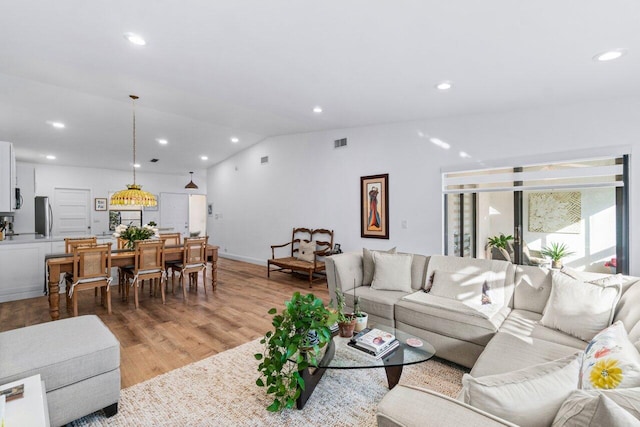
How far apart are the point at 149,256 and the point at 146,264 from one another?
0.39 ft

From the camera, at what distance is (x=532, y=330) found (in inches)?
92.0

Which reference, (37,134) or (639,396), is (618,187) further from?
(37,134)

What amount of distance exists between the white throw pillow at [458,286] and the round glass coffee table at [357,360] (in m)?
0.89

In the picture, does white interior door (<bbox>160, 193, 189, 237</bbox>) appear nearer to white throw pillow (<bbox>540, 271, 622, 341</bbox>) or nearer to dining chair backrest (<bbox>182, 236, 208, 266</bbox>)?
dining chair backrest (<bbox>182, 236, 208, 266</bbox>)

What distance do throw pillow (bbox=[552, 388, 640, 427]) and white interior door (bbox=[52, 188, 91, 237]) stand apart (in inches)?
410

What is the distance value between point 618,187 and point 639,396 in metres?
3.56

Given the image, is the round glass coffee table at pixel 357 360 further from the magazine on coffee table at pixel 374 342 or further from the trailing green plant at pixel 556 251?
the trailing green plant at pixel 556 251

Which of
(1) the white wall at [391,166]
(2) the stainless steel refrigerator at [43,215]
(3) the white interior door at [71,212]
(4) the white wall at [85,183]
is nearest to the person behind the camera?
(1) the white wall at [391,166]

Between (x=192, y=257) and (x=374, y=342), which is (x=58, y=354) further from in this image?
(x=192, y=257)

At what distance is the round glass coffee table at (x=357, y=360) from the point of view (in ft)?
6.55

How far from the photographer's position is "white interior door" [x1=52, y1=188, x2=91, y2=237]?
8203 millimetres

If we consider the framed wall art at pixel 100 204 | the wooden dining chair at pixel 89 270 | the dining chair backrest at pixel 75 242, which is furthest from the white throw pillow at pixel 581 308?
the framed wall art at pixel 100 204

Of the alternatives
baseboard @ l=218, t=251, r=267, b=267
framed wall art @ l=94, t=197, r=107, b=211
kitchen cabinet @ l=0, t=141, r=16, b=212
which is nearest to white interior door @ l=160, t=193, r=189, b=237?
framed wall art @ l=94, t=197, r=107, b=211

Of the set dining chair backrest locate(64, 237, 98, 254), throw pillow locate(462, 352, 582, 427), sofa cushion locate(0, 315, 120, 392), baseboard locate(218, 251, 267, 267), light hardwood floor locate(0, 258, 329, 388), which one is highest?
dining chair backrest locate(64, 237, 98, 254)
